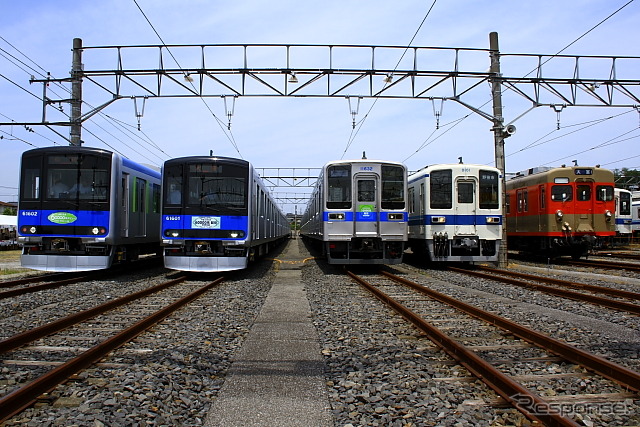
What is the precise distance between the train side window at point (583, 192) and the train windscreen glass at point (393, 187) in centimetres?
753

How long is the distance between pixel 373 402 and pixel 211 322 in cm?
344

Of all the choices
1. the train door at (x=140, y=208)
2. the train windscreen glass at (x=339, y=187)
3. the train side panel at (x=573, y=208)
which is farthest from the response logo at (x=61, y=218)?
the train side panel at (x=573, y=208)

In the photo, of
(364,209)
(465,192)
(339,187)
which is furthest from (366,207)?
(465,192)

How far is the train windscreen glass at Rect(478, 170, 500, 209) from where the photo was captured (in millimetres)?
14695

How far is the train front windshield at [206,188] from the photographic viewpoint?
1168 cm

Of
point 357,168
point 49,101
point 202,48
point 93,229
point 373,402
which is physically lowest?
point 373,402

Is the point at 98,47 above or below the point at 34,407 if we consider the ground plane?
above

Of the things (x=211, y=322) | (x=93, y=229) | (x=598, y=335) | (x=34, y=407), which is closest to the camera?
(x=34, y=407)

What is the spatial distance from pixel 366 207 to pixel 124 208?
6205 millimetres

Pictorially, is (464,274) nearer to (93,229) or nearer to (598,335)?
(598,335)

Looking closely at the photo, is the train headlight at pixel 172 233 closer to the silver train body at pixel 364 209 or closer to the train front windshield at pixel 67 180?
the train front windshield at pixel 67 180

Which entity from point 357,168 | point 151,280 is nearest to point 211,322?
point 151,280

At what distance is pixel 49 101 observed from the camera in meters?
15.3

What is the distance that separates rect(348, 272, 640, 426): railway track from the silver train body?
5705 millimetres
